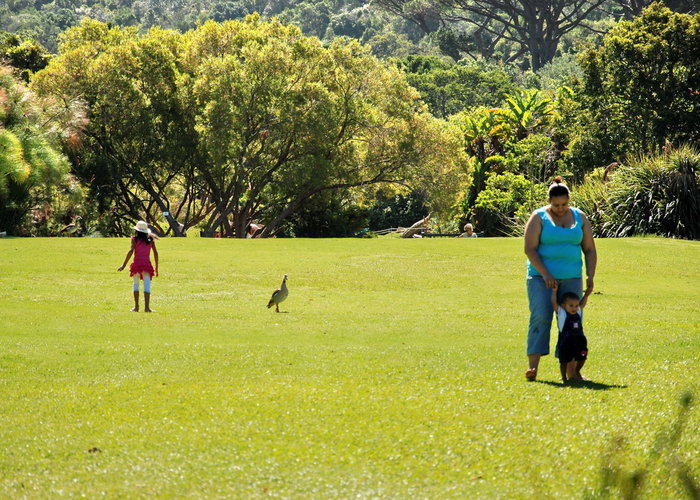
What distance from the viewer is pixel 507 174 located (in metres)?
41.2

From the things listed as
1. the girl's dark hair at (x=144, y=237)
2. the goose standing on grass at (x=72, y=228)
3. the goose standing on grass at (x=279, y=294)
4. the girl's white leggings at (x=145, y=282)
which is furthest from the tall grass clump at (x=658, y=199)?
the goose standing on grass at (x=72, y=228)

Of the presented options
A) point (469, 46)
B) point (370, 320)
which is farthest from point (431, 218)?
point (469, 46)

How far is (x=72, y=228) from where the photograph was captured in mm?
40438

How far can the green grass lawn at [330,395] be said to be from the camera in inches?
240

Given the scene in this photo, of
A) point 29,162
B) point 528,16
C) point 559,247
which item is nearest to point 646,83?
point 29,162

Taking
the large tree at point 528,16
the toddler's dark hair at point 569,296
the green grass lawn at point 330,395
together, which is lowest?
the green grass lawn at point 330,395

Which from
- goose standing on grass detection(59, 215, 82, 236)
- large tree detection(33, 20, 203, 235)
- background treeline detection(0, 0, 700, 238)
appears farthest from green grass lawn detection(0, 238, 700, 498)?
large tree detection(33, 20, 203, 235)

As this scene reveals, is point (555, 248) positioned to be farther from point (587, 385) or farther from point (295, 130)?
point (295, 130)

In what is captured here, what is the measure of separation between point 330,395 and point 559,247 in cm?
249

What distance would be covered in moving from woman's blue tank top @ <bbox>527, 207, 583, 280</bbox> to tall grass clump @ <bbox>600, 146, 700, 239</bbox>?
2266cm

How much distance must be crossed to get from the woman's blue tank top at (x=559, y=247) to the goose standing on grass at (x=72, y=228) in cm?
3402

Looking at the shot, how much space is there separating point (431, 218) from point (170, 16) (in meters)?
154

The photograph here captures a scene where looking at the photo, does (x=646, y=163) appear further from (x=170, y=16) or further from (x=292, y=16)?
(x=170, y=16)

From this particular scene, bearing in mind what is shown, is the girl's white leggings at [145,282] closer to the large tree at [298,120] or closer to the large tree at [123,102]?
the large tree at [298,120]
